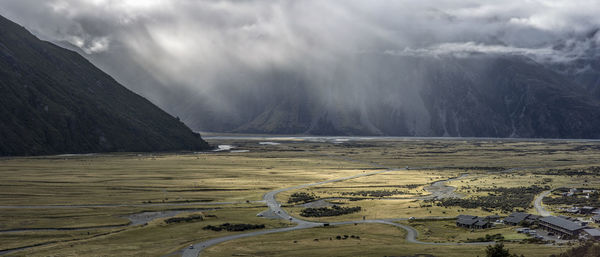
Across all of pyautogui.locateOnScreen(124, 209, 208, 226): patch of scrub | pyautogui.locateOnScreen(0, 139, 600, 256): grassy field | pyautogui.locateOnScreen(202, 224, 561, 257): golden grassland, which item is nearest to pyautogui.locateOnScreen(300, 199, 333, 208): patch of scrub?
pyautogui.locateOnScreen(0, 139, 600, 256): grassy field

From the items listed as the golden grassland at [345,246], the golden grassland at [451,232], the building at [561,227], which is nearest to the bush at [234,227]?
the golden grassland at [345,246]

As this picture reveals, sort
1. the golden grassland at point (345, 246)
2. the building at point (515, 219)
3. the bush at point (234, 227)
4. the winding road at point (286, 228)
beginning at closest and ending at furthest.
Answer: the golden grassland at point (345, 246), the winding road at point (286, 228), the building at point (515, 219), the bush at point (234, 227)

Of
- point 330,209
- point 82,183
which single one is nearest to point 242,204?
point 330,209

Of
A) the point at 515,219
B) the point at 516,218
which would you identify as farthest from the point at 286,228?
the point at 516,218

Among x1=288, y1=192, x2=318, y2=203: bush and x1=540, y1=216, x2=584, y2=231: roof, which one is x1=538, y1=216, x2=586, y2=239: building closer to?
x1=540, y1=216, x2=584, y2=231: roof

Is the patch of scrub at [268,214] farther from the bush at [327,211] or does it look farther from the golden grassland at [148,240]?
the bush at [327,211]

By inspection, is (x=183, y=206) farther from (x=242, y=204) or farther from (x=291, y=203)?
(x=291, y=203)
